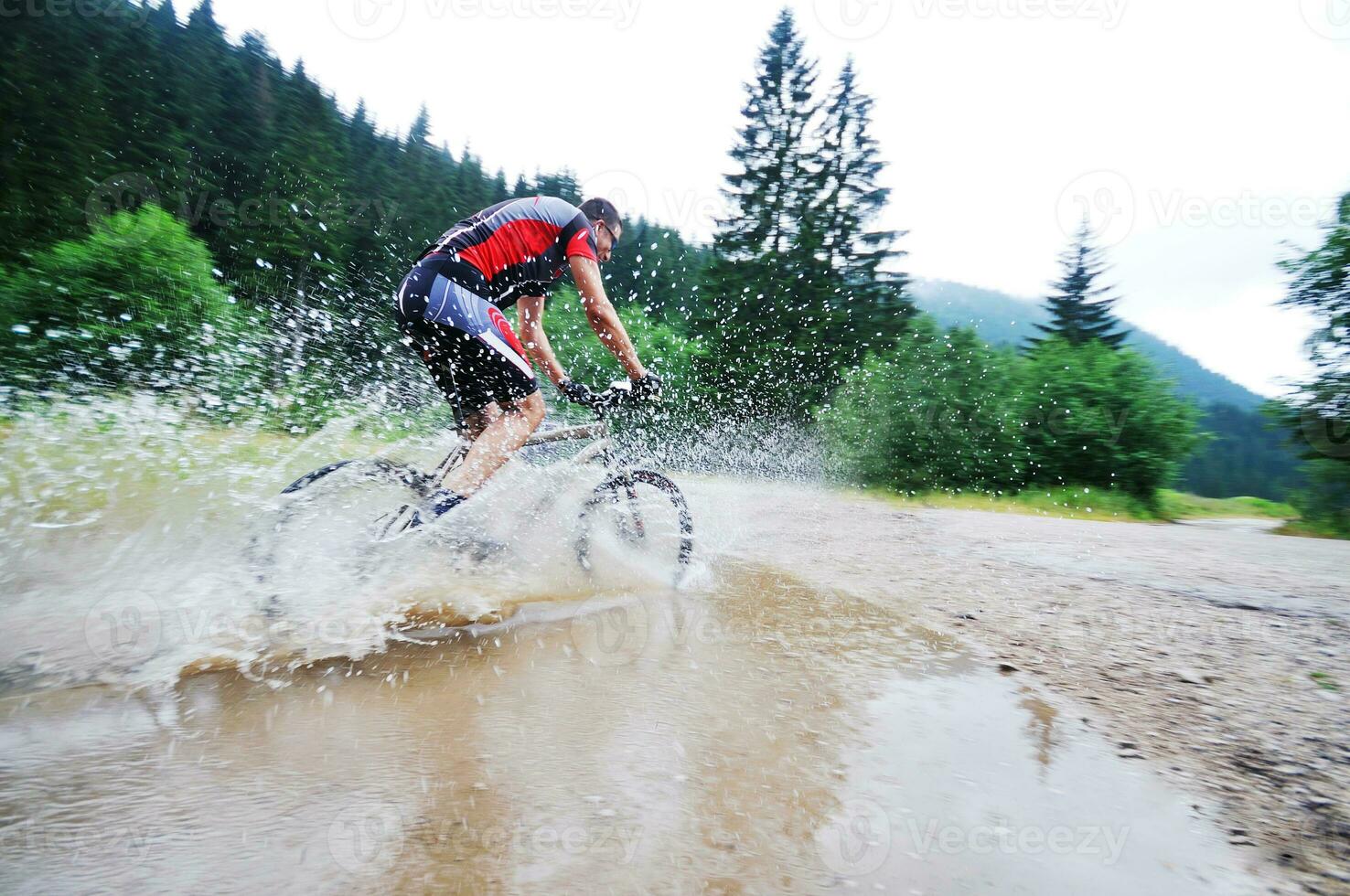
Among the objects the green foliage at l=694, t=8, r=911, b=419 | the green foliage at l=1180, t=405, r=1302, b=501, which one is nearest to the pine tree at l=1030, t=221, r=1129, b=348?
the green foliage at l=694, t=8, r=911, b=419

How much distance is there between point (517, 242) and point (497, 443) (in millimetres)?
1101

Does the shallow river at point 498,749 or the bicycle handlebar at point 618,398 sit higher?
the bicycle handlebar at point 618,398

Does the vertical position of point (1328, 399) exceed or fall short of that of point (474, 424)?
it exceeds it

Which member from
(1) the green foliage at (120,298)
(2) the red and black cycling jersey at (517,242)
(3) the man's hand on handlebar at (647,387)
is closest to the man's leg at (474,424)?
(2) the red and black cycling jersey at (517,242)

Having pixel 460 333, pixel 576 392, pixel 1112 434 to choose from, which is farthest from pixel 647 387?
pixel 1112 434

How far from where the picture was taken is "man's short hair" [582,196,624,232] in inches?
160

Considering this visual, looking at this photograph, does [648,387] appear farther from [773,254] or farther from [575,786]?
[773,254]

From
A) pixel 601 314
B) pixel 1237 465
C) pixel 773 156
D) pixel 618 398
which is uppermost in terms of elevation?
pixel 773 156

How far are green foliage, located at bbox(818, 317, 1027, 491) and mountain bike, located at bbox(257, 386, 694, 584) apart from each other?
13925 millimetres

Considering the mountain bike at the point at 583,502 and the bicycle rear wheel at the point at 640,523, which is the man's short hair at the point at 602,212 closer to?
the mountain bike at the point at 583,502

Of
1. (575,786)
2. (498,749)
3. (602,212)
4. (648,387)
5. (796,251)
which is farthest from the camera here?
(796,251)

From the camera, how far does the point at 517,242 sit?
375 cm

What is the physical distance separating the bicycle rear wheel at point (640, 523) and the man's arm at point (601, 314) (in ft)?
2.51

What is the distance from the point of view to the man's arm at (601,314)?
3736 mm
